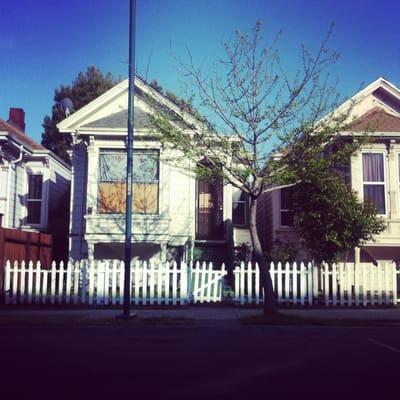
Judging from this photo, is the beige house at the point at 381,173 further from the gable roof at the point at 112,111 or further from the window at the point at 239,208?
the gable roof at the point at 112,111

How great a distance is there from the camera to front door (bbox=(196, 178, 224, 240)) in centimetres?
1961

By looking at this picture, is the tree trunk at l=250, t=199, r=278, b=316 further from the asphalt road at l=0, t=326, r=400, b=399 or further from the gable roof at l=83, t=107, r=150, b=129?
the gable roof at l=83, t=107, r=150, b=129

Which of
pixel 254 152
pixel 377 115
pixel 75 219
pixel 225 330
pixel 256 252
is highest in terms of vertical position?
pixel 377 115

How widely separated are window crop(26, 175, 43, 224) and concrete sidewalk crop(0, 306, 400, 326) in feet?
27.7

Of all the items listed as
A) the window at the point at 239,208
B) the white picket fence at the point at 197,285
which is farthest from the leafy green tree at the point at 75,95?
the white picket fence at the point at 197,285

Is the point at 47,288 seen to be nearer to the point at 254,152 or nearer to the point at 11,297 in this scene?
the point at 11,297

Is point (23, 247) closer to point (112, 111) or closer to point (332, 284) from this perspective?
point (112, 111)

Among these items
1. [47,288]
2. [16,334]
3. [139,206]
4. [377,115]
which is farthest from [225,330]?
[377,115]

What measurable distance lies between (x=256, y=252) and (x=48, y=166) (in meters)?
12.3

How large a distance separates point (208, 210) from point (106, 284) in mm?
6665

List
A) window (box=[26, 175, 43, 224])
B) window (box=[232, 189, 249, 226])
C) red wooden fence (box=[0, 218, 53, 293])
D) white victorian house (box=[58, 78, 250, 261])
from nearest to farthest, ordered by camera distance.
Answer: red wooden fence (box=[0, 218, 53, 293]), white victorian house (box=[58, 78, 250, 261]), window (box=[26, 175, 43, 224]), window (box=[232, 189, 249, 226])

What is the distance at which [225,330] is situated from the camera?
1034cm

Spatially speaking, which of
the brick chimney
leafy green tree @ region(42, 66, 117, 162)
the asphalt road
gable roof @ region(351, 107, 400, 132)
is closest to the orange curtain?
gable roof @ region(351, 107, 400, 132)

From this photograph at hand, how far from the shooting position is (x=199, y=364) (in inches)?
264
